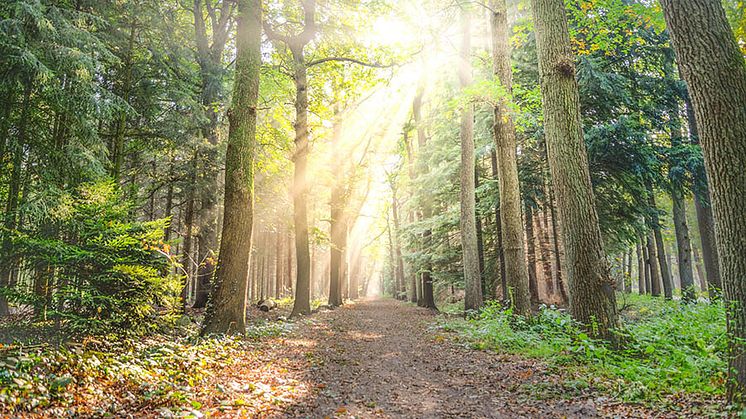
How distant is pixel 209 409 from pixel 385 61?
11642 millimetres

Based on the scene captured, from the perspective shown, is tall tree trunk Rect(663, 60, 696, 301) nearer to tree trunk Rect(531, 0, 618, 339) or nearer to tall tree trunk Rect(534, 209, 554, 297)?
tall tree trunk Rect(534, 209, 554, 297)

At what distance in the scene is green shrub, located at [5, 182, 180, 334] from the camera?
5.89 m

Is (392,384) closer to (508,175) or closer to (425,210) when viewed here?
(508,175)

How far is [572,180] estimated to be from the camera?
6.44 metres

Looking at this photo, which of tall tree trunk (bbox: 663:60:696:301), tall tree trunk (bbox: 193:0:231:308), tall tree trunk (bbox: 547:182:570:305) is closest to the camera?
tall tree trunk (bbox: 663:60:696:301)

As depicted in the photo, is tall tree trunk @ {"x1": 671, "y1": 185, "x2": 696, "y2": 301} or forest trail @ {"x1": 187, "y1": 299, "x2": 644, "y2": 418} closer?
forest trail @ {"x1": 187, "y1": 299, "x2": 644, "y2": 418}

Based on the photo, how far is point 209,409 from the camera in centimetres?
399

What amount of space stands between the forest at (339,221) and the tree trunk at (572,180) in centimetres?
4

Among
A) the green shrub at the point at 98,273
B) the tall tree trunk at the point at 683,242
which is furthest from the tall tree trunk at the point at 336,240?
the tall tree trunk at the point at 683,242

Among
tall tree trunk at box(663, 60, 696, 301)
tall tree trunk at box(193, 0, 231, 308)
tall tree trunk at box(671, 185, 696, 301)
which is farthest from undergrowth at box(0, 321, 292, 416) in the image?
tall tree trunk at box(671, 185, 696, 301)

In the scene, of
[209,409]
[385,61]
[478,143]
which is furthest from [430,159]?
[209,409]

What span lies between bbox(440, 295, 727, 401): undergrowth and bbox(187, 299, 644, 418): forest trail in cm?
48

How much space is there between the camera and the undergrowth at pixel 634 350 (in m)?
4.48

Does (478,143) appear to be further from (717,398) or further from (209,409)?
(209,409)
